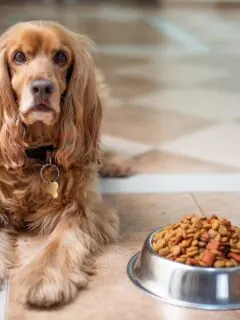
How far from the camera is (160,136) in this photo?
402 centimetres

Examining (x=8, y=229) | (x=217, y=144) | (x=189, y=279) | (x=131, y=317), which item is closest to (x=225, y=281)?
(x=189, y=279)

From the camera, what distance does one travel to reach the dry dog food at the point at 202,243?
2113mm

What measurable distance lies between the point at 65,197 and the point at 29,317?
0.61m

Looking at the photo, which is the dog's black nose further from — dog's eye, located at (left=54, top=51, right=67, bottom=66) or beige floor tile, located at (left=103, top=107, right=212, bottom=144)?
beige floor tile, located at (left=103, top=107, right=212, bottom=144)

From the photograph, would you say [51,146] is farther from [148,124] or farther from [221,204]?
[148,124]

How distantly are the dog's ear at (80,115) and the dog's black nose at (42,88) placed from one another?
0.59ft

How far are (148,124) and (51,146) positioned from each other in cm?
180

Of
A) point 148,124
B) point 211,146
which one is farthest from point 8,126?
point 148,124

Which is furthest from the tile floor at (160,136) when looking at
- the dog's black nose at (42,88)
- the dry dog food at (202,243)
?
the dog's black nose at (42,88)

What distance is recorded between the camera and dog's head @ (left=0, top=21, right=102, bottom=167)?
2342 mm

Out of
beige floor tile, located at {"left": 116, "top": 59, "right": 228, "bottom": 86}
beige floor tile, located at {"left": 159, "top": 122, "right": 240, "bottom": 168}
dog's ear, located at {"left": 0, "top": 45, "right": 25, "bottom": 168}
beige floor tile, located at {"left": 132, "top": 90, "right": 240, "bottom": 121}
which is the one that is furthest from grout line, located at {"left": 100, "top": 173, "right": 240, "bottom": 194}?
beige floor tile, located at {"left": 116, "top": 59, "right": 228, "bottom": 86}

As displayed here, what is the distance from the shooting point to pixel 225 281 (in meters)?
2.07

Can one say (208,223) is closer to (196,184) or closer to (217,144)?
(196,184)

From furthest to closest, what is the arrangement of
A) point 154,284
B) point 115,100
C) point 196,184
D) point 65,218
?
point 115,100, point 196,184, point 65,218, point 154,284
